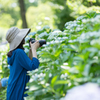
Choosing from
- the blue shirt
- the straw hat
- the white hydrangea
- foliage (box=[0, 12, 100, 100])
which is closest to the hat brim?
the straw hat

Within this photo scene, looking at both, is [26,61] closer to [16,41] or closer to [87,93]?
[16,41]

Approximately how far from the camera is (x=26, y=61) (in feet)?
6.80

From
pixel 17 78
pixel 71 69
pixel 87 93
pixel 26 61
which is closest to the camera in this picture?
pixel 87 93

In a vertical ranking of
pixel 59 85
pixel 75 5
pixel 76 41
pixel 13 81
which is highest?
pixel 75 5

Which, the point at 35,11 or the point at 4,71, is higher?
the point at 35,11

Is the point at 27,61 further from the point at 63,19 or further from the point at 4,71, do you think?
the point at 63,19

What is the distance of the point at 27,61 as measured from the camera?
2074 millimetres

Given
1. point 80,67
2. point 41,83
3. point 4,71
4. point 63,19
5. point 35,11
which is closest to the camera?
point 80,67

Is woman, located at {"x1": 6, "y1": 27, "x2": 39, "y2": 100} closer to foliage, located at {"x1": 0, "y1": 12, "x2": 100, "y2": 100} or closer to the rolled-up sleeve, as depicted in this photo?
the rolled-up sleeve

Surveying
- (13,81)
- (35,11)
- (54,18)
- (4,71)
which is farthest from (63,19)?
(35,11)

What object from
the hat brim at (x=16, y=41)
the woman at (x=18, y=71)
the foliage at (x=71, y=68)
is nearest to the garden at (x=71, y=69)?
the foliage at (x=71, y=68)

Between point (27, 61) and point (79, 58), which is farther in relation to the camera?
point (27, 61)

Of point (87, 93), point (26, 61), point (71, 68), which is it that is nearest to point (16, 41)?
point (26, 61)

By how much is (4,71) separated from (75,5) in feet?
11.2
